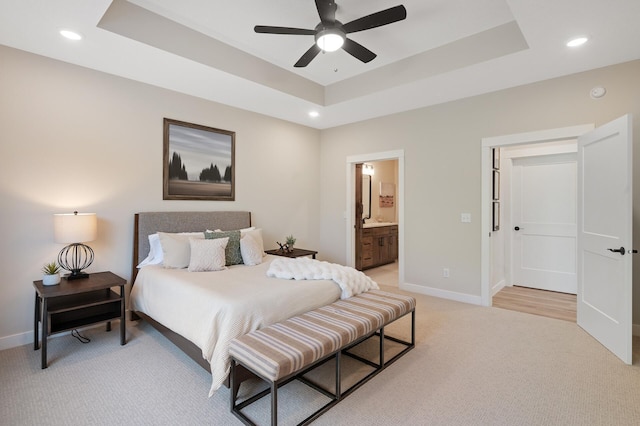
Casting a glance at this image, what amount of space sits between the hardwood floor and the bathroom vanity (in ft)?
7.47

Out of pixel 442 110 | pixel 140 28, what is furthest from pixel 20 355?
pixel 442 110

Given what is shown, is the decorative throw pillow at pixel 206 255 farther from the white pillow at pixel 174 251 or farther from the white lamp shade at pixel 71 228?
the white lamp shade at pixel 71 228

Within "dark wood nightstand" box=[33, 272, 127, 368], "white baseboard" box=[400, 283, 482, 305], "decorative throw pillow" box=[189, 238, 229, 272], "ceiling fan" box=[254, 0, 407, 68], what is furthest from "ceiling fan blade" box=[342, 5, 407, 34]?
"white baseboard" box=[400, 283, 482, 305]

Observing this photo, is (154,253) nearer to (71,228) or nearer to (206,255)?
(206,255)

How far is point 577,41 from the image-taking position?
269cm

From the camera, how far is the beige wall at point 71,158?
2.84 meters

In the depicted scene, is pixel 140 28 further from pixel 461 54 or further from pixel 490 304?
pixel 490 304

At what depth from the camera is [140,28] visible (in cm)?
269

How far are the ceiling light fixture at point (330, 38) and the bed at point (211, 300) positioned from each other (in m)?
1.98

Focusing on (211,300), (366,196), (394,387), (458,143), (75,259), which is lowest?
(394,387)

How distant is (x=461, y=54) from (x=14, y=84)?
4166mm

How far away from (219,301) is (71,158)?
229cm

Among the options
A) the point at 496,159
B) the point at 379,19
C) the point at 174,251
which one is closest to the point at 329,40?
the point at 379,19

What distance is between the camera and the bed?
2.12 m
